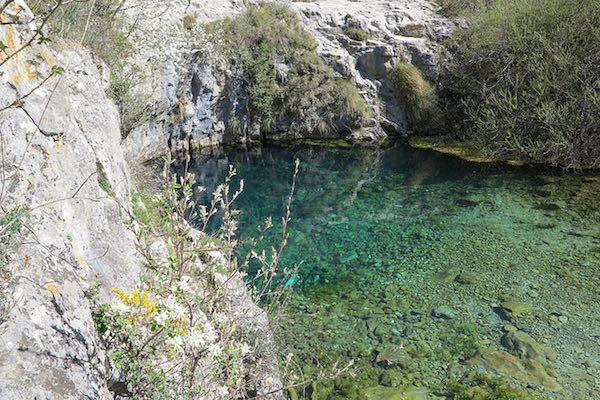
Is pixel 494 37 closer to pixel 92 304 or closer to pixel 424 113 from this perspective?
pixel 424 113

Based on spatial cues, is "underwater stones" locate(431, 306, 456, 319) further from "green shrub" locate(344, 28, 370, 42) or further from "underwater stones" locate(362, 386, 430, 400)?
"green shrub" locate(344, 28, 370, 42)

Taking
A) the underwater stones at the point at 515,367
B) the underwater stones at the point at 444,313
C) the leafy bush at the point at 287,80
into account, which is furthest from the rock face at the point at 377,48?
the underwater stones at the point at 515,367

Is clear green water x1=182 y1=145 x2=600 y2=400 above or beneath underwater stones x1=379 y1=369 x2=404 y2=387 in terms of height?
beneath

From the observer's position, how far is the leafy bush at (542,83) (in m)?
12.9

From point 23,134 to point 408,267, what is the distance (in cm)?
621

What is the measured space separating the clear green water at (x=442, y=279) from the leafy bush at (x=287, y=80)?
14.3ft

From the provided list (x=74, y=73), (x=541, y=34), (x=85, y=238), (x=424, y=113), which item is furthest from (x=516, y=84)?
(x=85, y=238)

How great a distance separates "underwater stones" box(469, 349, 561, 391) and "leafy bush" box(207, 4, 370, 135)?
12.4 m

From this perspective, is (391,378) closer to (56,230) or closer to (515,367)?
(515,367)

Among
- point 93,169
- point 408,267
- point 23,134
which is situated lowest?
point 408,267

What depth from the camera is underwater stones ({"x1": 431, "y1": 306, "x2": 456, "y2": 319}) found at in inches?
254

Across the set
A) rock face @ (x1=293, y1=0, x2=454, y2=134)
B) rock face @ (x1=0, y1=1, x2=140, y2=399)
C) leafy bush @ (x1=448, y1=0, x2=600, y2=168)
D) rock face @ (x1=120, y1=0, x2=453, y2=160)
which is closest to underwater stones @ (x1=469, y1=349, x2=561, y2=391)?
rock face @ (x1=0, y1=1, x2=140, y2=399)

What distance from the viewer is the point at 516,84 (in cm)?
1442

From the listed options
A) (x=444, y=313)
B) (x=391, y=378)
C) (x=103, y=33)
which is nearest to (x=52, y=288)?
(x=391, y=378)
